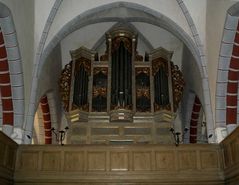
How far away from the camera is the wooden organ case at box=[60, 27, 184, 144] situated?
9820 mm

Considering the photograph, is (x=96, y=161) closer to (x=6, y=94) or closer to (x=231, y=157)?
(x=6, y=94)

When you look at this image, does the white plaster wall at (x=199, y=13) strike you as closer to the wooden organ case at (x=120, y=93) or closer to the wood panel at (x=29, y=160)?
the wooden organ case at (x=120, y=93)

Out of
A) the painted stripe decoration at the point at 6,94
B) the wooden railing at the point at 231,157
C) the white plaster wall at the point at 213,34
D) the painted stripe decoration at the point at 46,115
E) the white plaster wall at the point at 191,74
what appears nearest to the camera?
the wooden railing at the point at 231,157

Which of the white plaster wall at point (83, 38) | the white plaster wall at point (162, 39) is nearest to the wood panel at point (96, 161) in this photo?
the white plaster wall at point (83, 38)

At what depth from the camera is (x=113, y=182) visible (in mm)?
7992

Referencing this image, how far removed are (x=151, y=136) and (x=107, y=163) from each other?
205cm

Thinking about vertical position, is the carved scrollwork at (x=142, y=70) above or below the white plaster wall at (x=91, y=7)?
below

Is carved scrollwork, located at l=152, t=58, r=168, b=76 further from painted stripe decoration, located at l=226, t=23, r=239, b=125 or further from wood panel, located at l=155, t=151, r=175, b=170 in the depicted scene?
wood panel, located at l=155, t=151, r=175, b=170

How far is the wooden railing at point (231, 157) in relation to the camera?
7241mm

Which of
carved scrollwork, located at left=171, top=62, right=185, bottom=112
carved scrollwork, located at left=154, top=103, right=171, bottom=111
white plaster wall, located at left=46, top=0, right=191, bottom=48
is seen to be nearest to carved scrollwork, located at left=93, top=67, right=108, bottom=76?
white plaster wall, located at left=46, top=0, right=191, bottom=48

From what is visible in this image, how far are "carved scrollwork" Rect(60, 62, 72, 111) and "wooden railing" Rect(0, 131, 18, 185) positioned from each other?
8.02ft

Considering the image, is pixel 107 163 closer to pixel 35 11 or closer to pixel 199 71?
pixel 199 71

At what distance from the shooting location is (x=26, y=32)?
8.95 meters

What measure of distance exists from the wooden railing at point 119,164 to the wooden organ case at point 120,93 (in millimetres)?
1486
